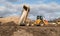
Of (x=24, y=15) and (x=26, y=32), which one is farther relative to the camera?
(x=24, y=15)

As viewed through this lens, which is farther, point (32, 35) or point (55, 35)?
point (55, 35)

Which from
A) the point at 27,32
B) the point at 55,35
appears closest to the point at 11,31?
the point at 27,32

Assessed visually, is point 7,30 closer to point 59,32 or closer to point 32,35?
point 32,35

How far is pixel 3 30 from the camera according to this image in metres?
12.6

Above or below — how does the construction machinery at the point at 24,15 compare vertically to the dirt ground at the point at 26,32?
above

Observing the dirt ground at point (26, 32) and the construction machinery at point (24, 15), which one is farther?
the construction machinery at point (24, 15)

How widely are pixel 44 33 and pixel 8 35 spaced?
8.91 feet

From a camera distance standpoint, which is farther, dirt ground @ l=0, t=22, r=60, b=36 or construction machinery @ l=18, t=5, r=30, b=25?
construction machinery @ l=18, t=5, r=30, b=25

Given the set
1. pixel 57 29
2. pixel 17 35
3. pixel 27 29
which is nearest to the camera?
pixel 17 35

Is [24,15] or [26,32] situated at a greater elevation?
[24,15]

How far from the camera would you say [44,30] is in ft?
43.3

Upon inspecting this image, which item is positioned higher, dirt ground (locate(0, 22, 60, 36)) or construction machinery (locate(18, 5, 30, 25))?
construction machinery (locate(18, 5, 30, 25))

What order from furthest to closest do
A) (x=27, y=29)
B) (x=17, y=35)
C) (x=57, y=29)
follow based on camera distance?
(x=57, y=29), (x=27, y=29), (x=17, y=35)

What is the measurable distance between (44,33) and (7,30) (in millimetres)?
2751
